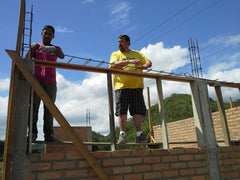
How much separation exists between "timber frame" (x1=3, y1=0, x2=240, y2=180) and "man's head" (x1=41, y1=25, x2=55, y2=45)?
598mm

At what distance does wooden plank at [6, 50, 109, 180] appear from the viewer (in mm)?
1996

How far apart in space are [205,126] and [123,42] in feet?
5.16

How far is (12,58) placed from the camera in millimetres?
2035

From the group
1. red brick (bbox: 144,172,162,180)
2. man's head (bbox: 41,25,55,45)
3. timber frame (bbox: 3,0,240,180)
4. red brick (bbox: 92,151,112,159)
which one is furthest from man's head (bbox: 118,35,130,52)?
red brick (bbox: 144,172,162,180)

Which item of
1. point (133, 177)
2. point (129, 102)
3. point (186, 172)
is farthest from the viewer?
point (129, 102)

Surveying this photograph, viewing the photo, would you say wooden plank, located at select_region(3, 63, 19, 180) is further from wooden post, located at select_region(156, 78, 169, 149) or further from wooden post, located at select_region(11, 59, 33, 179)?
wooden post, located at select_region(156, 78, 169, 149)

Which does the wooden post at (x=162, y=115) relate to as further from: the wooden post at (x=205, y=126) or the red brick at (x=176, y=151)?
the wooden post at (x=205, y=126)

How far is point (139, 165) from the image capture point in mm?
2307

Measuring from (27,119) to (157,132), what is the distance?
25.3 feet

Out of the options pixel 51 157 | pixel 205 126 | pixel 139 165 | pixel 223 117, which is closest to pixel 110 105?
pixel 139 165

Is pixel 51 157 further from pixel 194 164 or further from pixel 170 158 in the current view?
pixel 194 164

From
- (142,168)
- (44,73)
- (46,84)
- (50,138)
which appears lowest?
(142,168)

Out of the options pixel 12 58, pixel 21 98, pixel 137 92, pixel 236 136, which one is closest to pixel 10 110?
pixel 21 98

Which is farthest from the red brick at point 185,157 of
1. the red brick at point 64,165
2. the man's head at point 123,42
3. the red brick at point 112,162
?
the man's head at point 123,42
